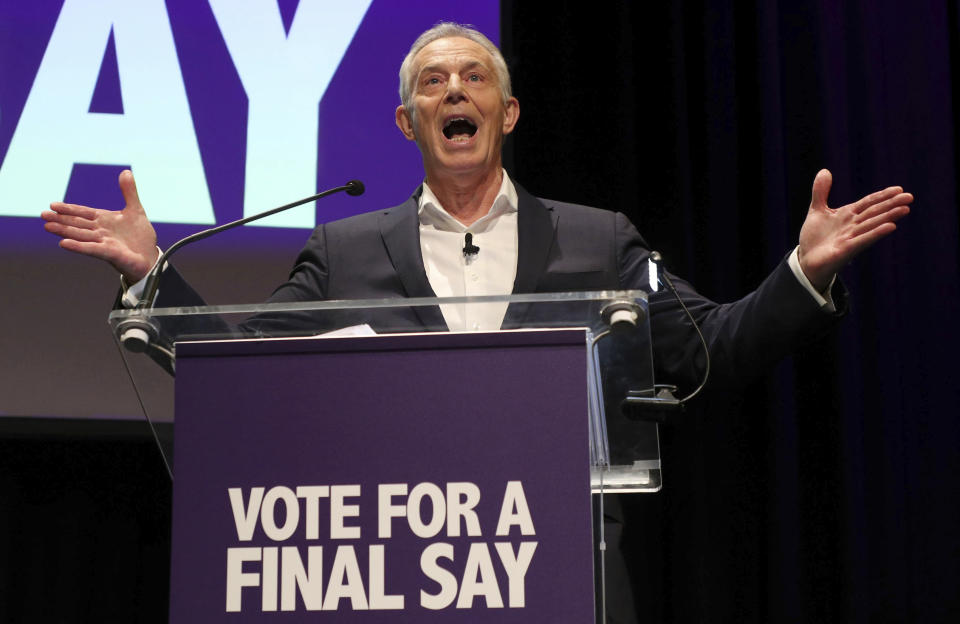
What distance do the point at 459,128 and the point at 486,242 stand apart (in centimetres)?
28

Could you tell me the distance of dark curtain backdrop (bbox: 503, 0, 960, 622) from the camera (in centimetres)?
284

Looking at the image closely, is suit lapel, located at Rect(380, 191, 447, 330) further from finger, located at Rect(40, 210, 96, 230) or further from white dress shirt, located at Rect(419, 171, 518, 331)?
finger, located at Rect(40, 210, 96, 230)

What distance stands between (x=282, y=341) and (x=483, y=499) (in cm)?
28

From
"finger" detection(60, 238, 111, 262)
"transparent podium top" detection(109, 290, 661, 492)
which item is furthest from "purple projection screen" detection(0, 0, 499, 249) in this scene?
"transparent podium top" detection(109, 290, 661, 492)

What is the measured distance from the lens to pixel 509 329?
1.22 m

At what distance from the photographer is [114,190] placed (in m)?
2.85

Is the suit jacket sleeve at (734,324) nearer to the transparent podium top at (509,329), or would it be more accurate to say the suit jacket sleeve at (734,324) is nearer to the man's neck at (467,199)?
the man's neck at (467,199)

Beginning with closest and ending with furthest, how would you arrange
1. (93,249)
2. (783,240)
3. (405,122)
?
(93,249) → (405,122) → (783,240)

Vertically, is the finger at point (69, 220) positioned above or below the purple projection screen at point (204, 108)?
below

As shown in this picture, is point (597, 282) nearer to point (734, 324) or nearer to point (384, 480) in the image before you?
point (734, 324)

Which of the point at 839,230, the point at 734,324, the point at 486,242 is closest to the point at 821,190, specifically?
the point at 839,230

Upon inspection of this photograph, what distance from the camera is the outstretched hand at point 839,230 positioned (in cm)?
169

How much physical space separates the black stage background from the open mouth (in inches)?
19.7

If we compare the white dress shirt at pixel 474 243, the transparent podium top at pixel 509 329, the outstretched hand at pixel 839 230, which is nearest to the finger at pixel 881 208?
the outstretched hand at pixel 839 230
